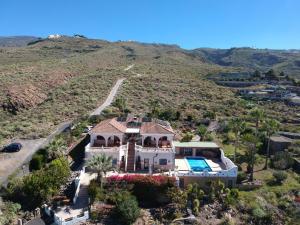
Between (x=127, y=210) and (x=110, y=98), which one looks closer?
(x=127, y=210)

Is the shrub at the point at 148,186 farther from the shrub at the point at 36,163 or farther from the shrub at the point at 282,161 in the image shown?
the shrub at the point at 282,161

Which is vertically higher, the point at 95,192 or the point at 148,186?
the point at 148,186

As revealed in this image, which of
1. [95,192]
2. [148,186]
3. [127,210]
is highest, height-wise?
[148,186]

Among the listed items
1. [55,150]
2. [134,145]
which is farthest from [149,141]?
[55,150]

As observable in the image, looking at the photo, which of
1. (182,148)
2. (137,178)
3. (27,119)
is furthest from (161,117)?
(137,178)

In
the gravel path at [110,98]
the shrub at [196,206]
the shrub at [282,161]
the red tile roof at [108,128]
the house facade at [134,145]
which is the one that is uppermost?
the gravel path at [110,98]

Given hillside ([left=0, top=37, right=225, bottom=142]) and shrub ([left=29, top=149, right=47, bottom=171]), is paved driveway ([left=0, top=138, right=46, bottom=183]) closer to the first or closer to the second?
shrub ([left=29, top=149, right=47, bottom=171])

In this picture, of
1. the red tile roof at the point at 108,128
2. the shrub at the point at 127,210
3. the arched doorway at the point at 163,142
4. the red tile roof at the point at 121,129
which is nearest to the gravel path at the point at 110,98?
the red tile roof at the point at 108,128

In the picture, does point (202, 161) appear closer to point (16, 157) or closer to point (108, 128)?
point (108, 128)
